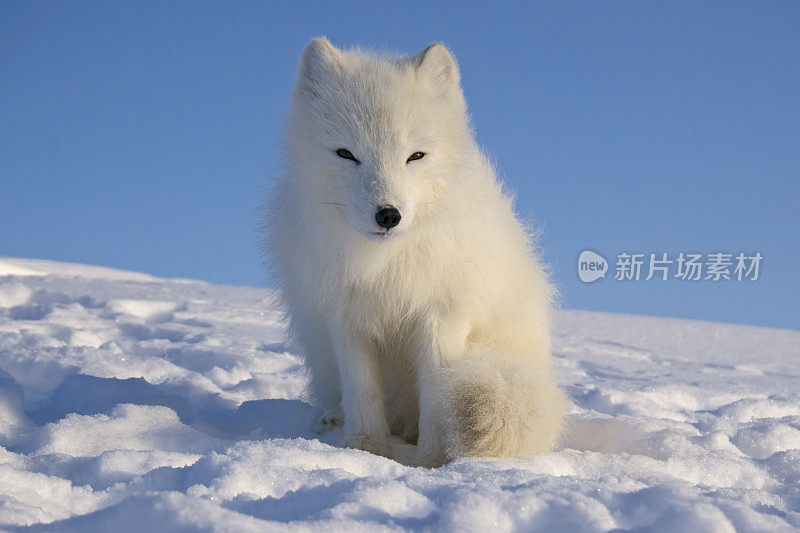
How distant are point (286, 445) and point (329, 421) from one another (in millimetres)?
986

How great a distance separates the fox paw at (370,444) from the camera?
258cm

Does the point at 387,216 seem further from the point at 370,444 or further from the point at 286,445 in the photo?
the point at 370,444

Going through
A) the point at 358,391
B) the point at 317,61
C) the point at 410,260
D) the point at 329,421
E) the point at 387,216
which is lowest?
the point at 329,421

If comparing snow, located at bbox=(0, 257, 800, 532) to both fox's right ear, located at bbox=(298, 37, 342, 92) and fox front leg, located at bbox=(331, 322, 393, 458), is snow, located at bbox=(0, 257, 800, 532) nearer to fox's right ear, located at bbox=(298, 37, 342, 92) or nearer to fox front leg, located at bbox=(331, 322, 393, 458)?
fox front leg, located at bbox=(331, 322, 393, 458)

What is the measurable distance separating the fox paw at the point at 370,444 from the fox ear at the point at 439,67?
1350mm

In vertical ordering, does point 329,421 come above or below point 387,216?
below

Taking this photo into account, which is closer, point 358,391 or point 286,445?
point 286,445

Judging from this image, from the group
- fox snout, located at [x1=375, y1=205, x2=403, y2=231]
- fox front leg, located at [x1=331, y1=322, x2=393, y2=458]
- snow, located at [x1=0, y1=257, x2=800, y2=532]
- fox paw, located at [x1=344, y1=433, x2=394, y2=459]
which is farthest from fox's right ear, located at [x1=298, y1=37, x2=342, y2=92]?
fox paw, located at [x1=344, y1=433, x2=394, y2=459]

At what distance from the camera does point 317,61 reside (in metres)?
2.59

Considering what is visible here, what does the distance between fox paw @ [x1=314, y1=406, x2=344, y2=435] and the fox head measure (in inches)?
40.5

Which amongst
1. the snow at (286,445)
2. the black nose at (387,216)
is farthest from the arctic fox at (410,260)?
the snow at (286,445)

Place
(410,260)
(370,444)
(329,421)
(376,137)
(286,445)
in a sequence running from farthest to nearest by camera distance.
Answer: (329,421) < (370,444) < (410,260) < (376,137) < (286,445)

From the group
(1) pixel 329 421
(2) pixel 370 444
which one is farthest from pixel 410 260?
(1) pixel 329 421

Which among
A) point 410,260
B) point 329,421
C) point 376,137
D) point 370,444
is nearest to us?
point 376,137
